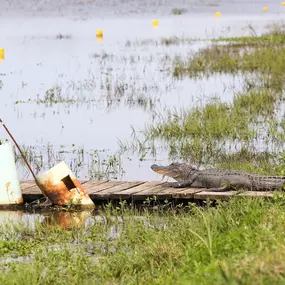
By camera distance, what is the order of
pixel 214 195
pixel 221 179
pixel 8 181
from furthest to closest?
pixel 8 181 < pixel 221 179 < pixel 214 195

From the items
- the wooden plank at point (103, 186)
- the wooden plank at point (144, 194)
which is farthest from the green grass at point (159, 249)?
the wooden plank at point (103, 186)

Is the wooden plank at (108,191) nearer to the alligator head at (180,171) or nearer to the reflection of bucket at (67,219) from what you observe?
the reflection of bucket at (67,219)

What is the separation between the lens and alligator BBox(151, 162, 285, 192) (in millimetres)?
10938

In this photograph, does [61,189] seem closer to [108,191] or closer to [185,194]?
[108,191]

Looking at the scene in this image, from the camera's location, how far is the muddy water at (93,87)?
15.6 m

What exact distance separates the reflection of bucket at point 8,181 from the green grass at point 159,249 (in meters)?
1.16

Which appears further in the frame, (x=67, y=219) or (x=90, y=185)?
(x=90, y=185)

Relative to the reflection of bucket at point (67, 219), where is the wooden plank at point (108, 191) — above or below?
above

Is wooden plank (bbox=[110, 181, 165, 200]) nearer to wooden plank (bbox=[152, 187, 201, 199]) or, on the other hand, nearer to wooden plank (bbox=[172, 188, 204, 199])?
wooden plank (bbox=[152, 187, 201, 199])

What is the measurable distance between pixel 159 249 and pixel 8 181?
130 inches

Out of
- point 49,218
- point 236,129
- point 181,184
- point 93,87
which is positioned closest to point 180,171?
point 181,184

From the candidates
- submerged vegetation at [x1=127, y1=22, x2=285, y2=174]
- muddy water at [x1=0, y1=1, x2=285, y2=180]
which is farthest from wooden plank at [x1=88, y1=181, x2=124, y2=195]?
submerged vegetation at [x1=127, y1=22, x2=285, y2=174]

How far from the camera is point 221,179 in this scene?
11156mm

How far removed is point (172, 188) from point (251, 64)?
1396 cm
